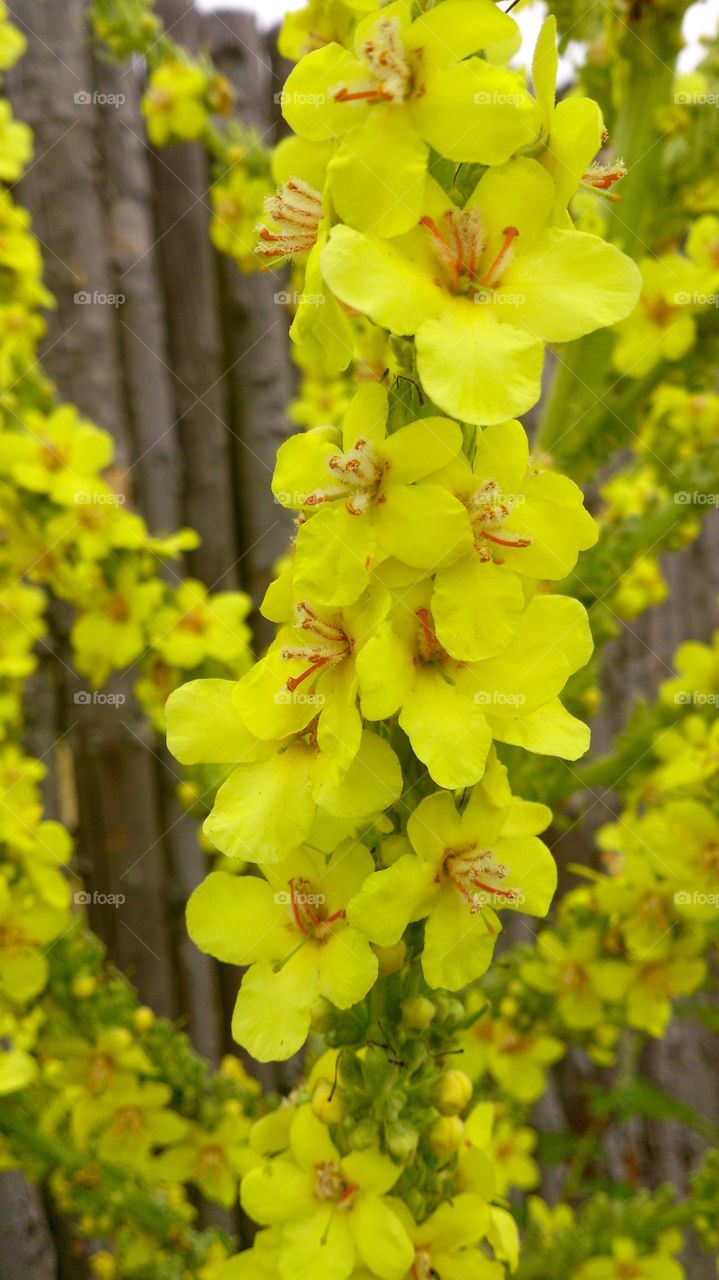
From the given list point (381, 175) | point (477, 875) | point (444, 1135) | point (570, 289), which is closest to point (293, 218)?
point (381, 175)

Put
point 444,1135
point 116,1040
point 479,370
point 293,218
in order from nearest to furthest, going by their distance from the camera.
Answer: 1. point 479,370
2. point 293,218
3. point 444,1135
4. point 116,1040

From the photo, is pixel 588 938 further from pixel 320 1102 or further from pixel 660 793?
pixel 320 1102

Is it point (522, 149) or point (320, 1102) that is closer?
point (522, 149)

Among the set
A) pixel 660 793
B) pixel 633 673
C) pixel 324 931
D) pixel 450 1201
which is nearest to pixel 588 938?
pixel 660 793

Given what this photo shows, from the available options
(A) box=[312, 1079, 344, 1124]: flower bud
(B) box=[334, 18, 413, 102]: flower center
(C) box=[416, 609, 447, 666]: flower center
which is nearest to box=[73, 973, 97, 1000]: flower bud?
(A) box=[312, 1079, 344, 1124]: flower bud

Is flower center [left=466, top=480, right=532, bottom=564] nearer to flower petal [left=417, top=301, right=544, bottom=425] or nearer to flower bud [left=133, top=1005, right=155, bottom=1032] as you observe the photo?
flower petal [left=417, top=301, right=544, bottom=425]

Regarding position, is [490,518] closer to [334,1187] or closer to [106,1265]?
[334,1187]

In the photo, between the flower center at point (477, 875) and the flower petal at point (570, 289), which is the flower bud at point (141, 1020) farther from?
the flower petal at point (570, 289)
